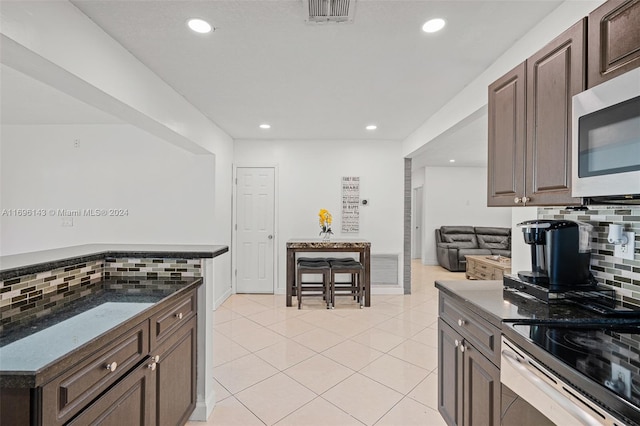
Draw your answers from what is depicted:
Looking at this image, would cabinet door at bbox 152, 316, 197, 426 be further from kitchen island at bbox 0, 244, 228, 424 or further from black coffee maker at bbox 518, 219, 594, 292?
black coffee maker at bbox 518, 219, 594, 292

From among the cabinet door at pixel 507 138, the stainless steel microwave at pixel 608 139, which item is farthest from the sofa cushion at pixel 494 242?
the stainless steel microwave at pixel 608 139

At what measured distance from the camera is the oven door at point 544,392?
34.2 inches

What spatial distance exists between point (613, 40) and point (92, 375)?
225 centimetres

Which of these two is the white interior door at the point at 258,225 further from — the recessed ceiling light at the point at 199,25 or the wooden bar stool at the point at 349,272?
the recessed ceiling light at the point at 199,25

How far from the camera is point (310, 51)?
2.26 m

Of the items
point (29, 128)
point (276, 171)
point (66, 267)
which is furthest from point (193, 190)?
point (66, 267)

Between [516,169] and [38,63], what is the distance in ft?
8.49

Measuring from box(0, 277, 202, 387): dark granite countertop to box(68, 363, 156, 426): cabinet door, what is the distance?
0.78ft

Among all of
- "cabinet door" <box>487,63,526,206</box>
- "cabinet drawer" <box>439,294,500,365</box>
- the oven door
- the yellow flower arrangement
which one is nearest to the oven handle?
the oven door

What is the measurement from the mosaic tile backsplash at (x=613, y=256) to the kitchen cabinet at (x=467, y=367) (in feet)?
2.27

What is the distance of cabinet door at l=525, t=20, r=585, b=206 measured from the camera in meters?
1.35

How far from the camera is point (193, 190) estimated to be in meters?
4.13

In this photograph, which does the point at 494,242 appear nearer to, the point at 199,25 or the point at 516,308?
the point at 516,308

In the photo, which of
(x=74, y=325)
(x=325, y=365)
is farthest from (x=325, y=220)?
(x=74, y=325)
